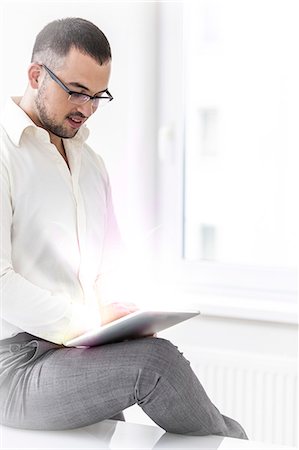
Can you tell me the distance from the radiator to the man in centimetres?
71

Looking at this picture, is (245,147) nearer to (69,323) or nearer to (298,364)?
(298,364)

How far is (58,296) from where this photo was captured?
49.9 inches

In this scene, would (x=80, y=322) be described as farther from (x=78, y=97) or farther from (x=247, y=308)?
(x=247, y=308)

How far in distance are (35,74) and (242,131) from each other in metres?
1.05

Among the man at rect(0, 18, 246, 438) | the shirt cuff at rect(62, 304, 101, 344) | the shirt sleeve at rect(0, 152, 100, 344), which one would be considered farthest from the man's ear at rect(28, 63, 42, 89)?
the shirt cuff at rect(62, 304, 101, 344)

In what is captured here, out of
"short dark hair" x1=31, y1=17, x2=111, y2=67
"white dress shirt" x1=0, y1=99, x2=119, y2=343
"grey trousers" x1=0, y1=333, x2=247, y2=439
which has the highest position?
"short dark hair" x1=31, y1=17, x2=111, y2=67

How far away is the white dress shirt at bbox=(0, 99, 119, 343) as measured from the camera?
1242mm

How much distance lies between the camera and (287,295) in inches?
84.1

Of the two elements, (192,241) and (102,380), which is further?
(192,241)

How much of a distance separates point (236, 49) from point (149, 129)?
327mm

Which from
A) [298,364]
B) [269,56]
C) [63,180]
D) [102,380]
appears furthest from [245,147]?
[102,380]

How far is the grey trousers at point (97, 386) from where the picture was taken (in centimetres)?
124

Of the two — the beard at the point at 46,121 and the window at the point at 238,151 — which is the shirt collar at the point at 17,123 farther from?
the window at the point at 238,151

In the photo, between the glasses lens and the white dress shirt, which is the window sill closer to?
the white dress shirt
